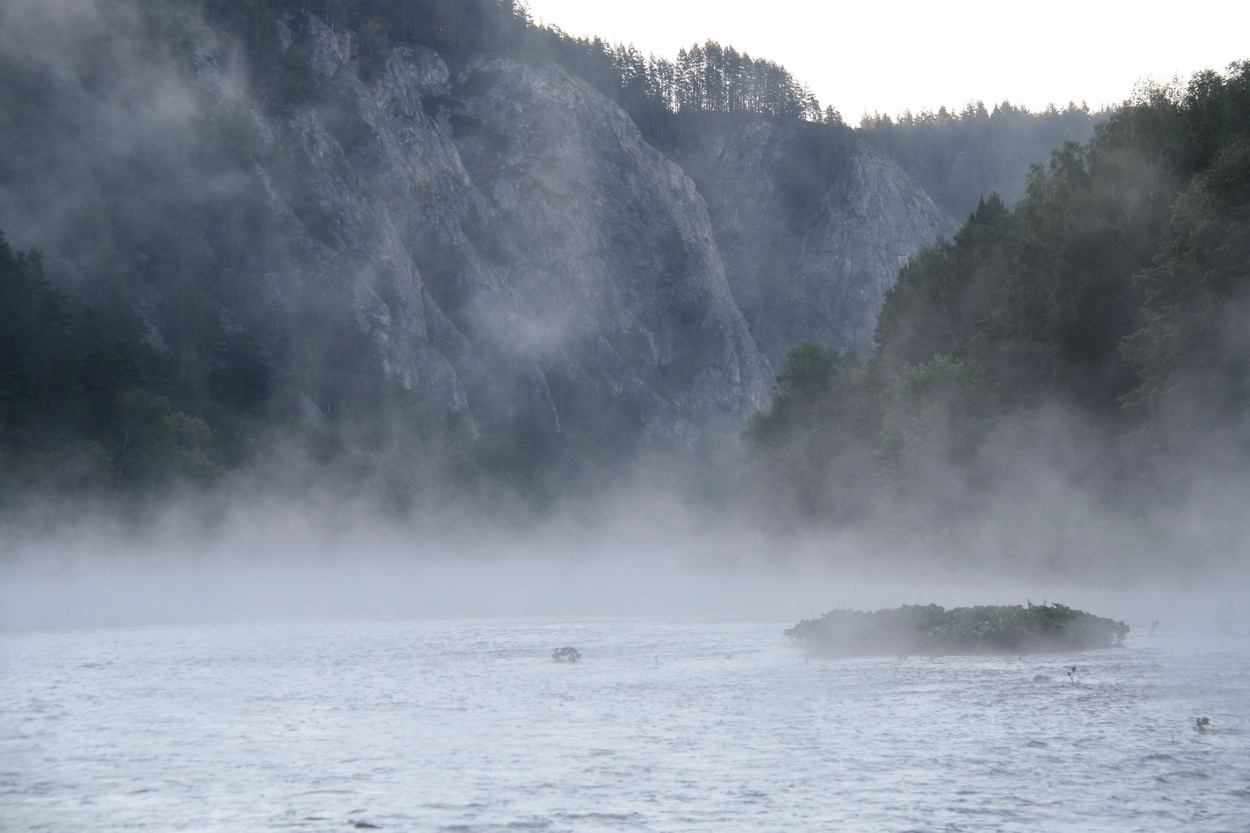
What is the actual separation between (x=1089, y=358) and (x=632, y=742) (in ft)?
166

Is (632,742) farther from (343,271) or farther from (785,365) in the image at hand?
(343,271)

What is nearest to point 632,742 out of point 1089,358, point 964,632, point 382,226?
point 964,632

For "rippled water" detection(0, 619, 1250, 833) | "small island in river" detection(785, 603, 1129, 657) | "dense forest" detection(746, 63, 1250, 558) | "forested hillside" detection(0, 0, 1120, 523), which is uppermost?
"forested hillside" detection(0, 0, 1120, 523)

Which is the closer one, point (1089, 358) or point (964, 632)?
point (964, 632)

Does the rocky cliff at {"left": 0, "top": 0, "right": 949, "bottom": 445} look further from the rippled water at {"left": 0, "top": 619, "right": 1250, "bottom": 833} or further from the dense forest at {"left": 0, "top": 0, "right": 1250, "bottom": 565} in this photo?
the rippled water at {"left": 0, "top": 619, "right": 1250, "bottom": 833}

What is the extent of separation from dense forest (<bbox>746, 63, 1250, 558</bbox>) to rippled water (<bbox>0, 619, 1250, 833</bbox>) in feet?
61.6

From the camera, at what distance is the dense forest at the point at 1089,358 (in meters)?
45.4

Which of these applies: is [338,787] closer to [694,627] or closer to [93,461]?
[694,627]

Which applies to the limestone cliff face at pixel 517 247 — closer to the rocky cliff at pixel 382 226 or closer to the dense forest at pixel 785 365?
the rocky cliff at pixel 382 226

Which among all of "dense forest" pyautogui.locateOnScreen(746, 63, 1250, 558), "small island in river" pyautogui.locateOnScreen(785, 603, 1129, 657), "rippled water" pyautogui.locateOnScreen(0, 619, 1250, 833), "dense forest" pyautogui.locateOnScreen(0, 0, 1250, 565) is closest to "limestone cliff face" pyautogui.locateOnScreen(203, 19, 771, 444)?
"dense forest" pyautogui.locateOnScreen(0, 0, 1250, 565)

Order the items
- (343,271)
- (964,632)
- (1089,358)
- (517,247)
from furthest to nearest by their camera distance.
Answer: (517,247) → (343,271) → (1089,358) → (964,632)

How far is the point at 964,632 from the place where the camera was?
30344mm

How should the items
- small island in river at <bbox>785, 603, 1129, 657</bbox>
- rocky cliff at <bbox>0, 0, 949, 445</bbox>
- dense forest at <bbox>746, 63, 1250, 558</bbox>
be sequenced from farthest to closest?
rocky cliff at <bbox>0, 0, 949, 445</bbox> < dense forest at <bbox>746, 63, 1250, 558</bbox> < small island in river at <bbox>785, 603, 1129, 657</bbox>

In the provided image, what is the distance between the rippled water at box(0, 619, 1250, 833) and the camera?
43.0 ft
